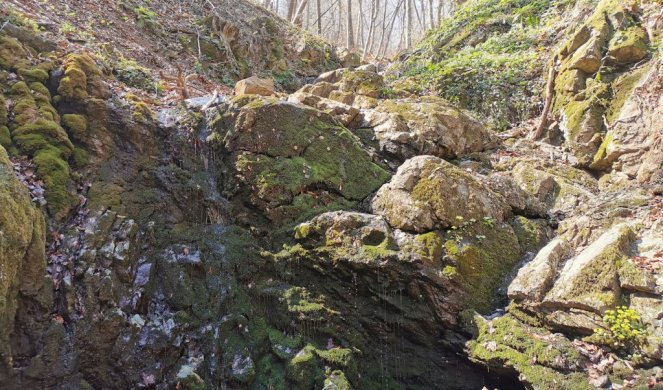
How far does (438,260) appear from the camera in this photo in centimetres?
584

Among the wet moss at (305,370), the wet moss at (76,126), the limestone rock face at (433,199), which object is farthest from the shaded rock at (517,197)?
the wet moss at (76,126)

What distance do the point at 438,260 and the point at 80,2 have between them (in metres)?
12.3

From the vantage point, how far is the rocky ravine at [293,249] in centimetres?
484

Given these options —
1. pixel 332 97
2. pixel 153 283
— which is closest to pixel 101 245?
pixel 153 283

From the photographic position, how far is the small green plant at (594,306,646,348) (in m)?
4.55

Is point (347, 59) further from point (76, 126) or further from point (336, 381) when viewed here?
point (336, 381)

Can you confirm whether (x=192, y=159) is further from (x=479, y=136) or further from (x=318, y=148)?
(x=479, y=136)

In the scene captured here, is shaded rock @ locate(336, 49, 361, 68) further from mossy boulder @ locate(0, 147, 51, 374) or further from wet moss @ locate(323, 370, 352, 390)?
wet moss @ locate(323, 370, 352, 390)

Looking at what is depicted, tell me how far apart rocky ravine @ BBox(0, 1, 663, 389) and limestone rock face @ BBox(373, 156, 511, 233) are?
3 cm

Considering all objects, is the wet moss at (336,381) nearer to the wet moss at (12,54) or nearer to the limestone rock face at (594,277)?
the limestone rock face at (594,277)

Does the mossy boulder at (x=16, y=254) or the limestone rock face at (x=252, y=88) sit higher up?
the limestone rock face at (x=252, y=88)

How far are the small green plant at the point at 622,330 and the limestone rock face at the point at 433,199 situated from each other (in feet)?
7.27

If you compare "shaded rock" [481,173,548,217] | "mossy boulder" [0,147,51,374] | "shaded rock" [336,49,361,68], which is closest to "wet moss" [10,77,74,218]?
"mossy boulder" [0,147,51,374]

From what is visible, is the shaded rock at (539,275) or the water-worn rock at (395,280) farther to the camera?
the water-worn rock at (395,280)
